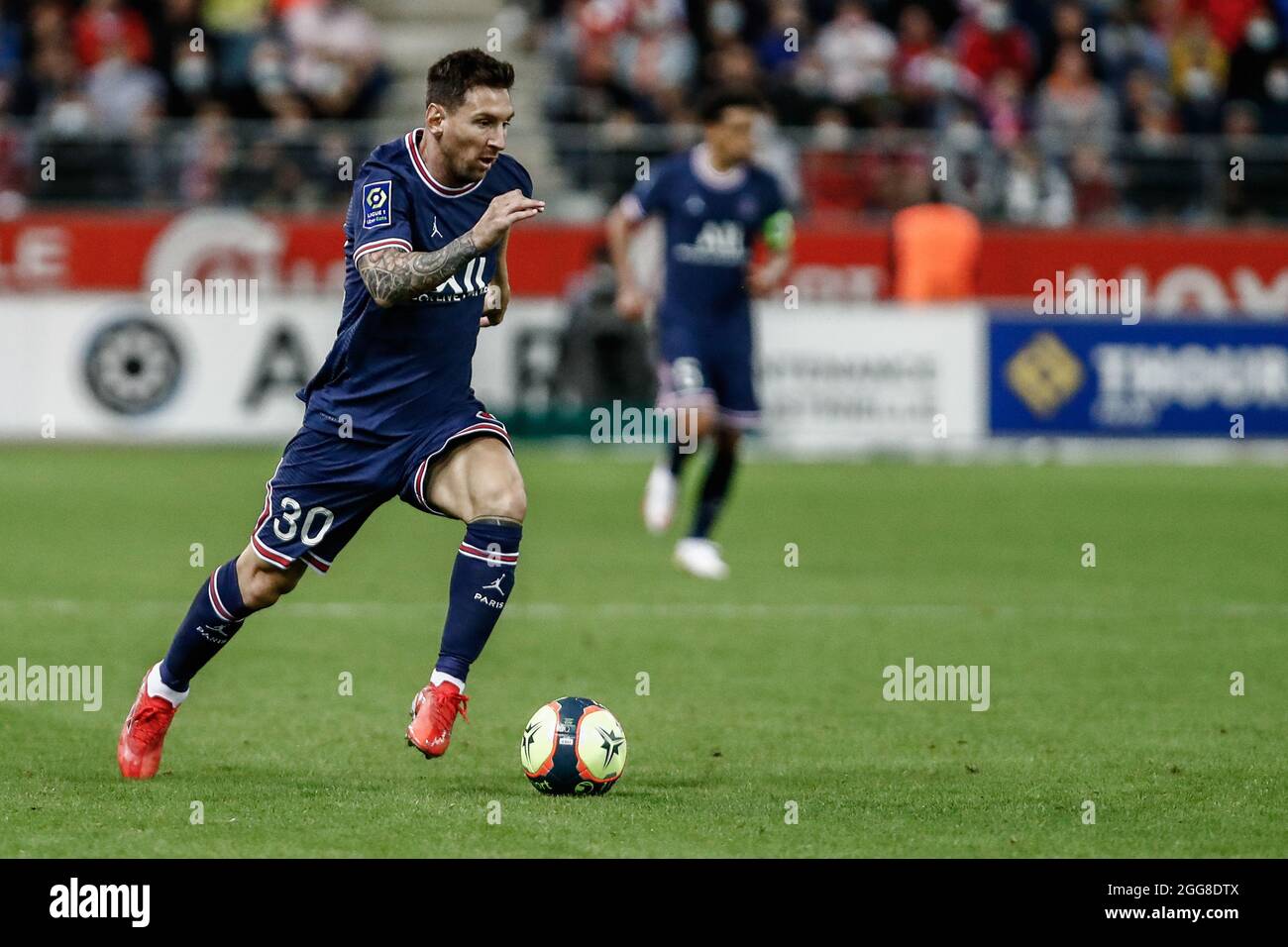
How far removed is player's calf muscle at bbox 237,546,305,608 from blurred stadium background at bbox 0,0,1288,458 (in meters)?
12.6

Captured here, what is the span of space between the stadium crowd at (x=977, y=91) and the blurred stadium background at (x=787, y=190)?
0.04 meters

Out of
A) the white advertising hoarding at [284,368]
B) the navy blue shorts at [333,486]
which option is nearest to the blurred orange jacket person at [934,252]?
the white advertising hoarding at [284,368]

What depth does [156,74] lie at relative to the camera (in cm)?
2220

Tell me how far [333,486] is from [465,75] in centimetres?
132

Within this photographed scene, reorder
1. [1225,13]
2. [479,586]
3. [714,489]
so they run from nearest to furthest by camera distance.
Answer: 1. [479,586]
2. [714,489]
3. [1225,13]

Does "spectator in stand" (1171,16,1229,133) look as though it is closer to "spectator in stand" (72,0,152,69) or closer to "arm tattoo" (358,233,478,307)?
"spectator in stand" (72,0,152,69)

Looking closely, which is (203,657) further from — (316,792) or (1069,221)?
(1069,221)

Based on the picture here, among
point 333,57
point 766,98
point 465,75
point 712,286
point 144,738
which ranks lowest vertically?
point 144,738

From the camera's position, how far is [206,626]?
6.94 metres

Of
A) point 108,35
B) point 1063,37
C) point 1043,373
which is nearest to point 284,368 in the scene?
point 108,35

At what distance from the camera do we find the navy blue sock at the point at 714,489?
12.9 meters

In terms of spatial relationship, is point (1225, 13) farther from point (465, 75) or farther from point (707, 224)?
point (465, 75)

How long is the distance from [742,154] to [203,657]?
660 centimetres

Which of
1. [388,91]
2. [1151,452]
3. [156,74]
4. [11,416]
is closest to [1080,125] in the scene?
[1151,452]
